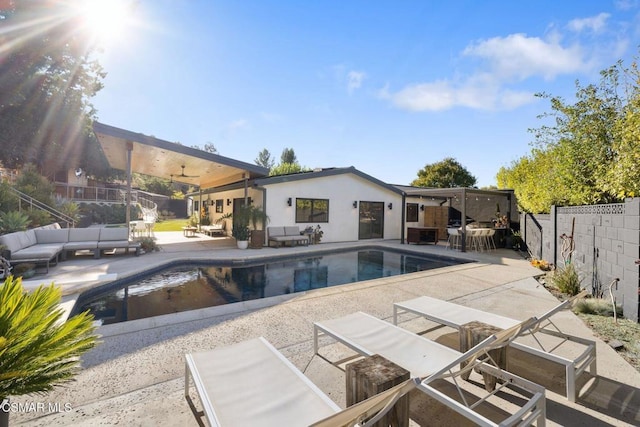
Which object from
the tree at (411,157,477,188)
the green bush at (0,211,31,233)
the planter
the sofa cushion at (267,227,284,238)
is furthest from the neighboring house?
the tree at (411,157,477,188)

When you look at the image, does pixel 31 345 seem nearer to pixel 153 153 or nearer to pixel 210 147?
pixel 153 153

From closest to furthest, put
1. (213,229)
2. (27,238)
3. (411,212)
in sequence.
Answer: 1. (27,238)
2. (213,229)
3. (411,212)

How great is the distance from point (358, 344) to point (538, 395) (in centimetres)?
151

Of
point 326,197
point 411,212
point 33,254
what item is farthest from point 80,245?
point 411,212

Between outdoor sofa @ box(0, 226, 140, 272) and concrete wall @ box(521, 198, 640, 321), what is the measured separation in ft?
39.1

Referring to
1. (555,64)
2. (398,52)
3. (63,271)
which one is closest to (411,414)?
(63,271)

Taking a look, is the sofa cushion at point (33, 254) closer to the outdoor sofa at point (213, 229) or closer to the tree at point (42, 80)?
the outdoor sofa at point (213, 229)

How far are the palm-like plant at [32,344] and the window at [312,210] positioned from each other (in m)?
12.3

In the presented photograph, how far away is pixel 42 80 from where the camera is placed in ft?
51.4

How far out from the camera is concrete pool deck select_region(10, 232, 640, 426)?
2.48 meters

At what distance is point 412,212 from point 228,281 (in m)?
12.8

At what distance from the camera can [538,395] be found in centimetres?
216

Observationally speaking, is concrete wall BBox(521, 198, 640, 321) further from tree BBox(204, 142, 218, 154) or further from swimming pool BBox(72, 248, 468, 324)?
tree BBox(204, 142, 218, 154)

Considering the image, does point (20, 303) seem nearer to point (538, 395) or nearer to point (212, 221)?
point (538, 395)
